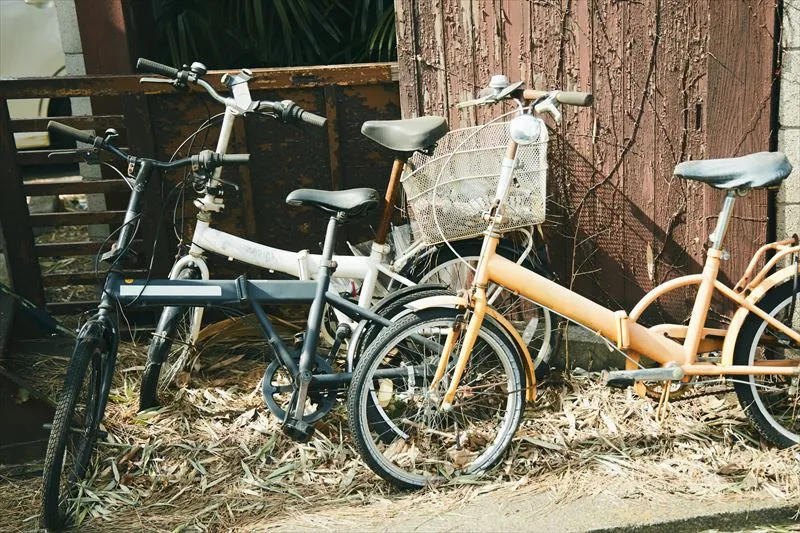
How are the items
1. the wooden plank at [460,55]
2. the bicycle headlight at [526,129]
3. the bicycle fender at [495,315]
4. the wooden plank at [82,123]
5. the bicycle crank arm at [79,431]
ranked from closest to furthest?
the bicycle headlight at [526,129]
the bicycle crank arm at [79,431]
the bicycle fender at [495,315]
the wooden plank at [460,55]
the wooden plank at [82,123]

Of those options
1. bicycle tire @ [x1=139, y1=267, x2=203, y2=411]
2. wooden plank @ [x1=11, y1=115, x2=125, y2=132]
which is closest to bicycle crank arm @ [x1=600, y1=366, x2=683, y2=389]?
bicycle tire @ [x1=139, y1=267, x2=203, y2=411]

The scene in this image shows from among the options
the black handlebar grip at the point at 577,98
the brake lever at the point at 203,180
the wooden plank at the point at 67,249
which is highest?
the black handlebar grip at the point at 577,98

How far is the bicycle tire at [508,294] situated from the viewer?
4.52 m

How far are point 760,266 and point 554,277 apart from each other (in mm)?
1090

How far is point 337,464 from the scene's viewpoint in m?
4.18

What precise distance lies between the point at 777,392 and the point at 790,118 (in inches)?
53.3

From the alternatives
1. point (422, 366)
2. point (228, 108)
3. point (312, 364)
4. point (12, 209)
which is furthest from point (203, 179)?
point (12, 209)

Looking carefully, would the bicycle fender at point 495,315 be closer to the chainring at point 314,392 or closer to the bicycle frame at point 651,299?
the bicycle frame at point 651,299

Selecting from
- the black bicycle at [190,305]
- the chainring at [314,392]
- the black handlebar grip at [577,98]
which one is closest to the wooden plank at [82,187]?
the black bicycle at [190,305]

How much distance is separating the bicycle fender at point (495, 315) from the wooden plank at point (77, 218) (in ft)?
7.19

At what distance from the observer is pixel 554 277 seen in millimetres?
4609

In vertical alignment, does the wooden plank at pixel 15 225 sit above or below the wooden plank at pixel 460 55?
below

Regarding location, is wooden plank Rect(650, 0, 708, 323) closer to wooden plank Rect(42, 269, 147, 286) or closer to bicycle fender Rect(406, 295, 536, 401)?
bicycle fender Rect(406, 295, 536, 401)

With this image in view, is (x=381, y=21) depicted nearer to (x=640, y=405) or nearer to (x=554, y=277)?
(x=554, y=277)
